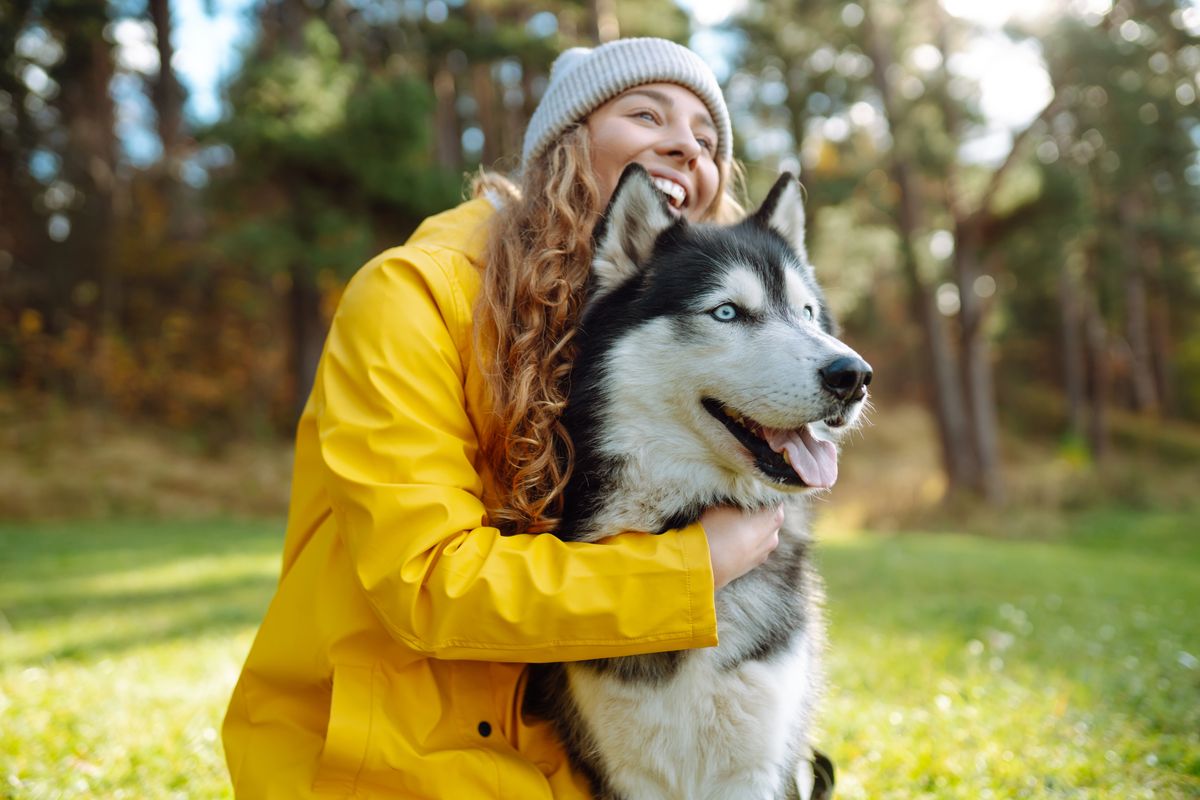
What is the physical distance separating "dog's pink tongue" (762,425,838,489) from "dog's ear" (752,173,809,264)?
2.44 ft

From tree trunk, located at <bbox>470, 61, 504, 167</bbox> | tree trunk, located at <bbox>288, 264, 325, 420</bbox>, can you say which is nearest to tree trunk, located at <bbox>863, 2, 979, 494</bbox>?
tree trunk, located at <bbox>470, 61, 504, 167</bbox>

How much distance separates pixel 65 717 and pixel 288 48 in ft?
45.6

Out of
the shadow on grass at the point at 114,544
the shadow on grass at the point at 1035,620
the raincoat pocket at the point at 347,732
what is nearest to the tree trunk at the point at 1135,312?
the shadow on grass at the point at 1035,620

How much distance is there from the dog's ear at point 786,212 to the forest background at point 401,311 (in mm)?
2096

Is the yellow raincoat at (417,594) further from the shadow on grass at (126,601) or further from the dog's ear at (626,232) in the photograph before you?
the shadow on grass at (126,601)

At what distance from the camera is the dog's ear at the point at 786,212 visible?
2545 millimetres

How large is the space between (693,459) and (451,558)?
677mm

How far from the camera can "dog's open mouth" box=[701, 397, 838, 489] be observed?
204 centimetres

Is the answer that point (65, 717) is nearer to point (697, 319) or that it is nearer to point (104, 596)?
point (697, 319)

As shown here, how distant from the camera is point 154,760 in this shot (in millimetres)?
3266

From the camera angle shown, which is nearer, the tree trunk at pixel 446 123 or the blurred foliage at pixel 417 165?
the blurred foliage at pixel 417 165

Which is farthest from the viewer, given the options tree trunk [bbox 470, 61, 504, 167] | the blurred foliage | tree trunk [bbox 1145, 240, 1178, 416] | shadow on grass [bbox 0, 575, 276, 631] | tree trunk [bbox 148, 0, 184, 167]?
tree trunk [bbox 1145, 240, 1178, 416]

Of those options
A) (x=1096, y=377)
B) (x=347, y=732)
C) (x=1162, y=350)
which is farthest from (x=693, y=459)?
(x=1162, y=350)

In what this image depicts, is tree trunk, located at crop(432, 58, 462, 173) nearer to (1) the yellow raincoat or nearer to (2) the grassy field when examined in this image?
(2) the grassy field
